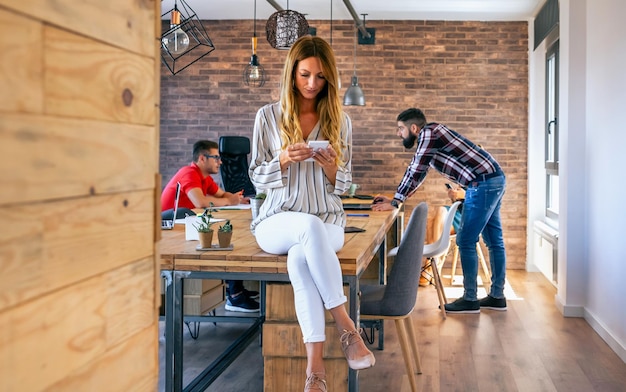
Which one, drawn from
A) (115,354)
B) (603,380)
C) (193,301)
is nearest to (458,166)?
A: (603,380)

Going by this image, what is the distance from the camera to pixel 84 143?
38.0 inches

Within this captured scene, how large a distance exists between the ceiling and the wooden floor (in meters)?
3.22

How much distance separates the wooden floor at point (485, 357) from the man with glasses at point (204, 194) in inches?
9.0

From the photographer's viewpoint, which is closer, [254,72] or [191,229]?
[191,229]

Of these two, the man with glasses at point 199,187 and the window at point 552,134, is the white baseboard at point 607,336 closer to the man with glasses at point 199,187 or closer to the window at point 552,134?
the window at point 552,134

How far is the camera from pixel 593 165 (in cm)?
484

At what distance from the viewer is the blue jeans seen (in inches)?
206

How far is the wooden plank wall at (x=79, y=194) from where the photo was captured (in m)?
0.83

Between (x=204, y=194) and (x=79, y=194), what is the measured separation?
16.3 ft

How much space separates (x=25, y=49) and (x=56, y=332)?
1.17ft

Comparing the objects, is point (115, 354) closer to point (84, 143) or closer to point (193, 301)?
point (84, 143)

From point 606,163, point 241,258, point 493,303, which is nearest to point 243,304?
point 493,303

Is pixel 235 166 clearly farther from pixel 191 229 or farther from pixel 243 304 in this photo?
pixel 191 229

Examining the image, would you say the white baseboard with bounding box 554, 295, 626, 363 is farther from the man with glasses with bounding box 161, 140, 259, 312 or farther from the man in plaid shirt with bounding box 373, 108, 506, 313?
the man with glasses with bounding box 161, 140, 259, 312
